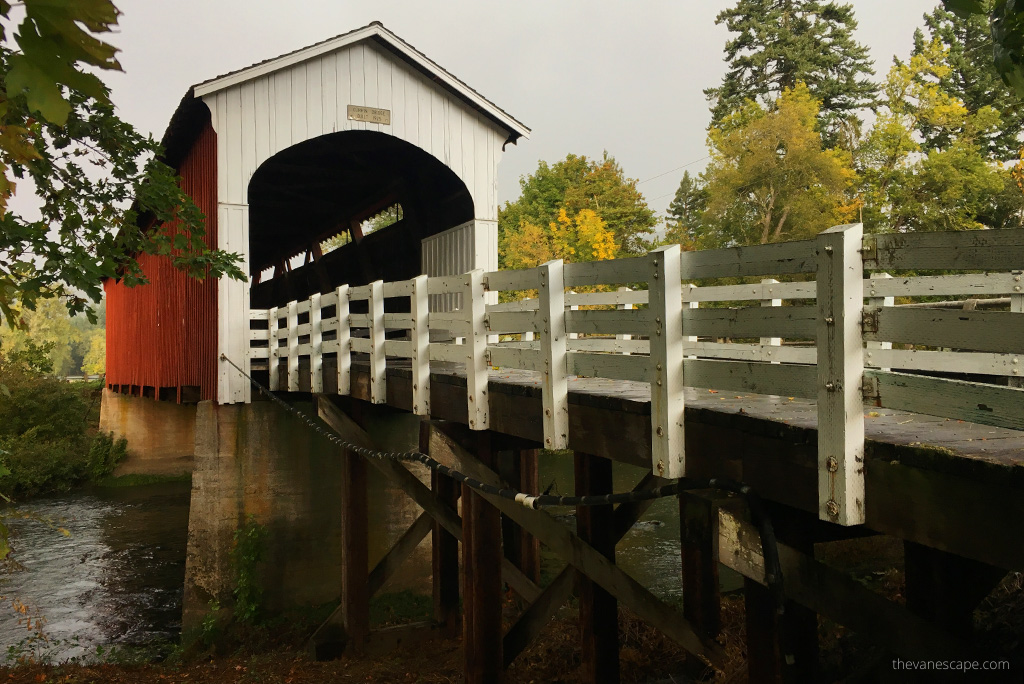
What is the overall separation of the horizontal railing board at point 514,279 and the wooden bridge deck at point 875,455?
706 mm

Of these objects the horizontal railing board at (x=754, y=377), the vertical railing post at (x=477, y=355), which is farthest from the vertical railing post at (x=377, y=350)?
the horizontal railing board at (x=754, y=377)

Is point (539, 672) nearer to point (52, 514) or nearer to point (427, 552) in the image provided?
point (427, 552)

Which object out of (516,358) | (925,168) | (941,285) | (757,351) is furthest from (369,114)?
(925,168)

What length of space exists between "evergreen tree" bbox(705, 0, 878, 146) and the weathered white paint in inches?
1487

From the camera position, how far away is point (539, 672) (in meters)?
8.36

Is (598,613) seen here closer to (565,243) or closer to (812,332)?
(812,332)

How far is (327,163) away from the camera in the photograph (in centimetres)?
1605

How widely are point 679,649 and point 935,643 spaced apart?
19.8 feet

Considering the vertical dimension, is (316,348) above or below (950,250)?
below

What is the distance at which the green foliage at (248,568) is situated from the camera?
10.9 metres

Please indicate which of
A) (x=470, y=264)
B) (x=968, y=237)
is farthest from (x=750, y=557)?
(x=470, y=264)

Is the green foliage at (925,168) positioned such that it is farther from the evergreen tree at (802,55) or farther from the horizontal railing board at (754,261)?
the horizontal railing board at (754,261)

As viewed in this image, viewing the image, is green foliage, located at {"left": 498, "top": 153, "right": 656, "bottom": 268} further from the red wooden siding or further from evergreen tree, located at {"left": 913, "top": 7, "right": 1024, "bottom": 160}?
the red wooden siding

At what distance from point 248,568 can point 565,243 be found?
33634mm
